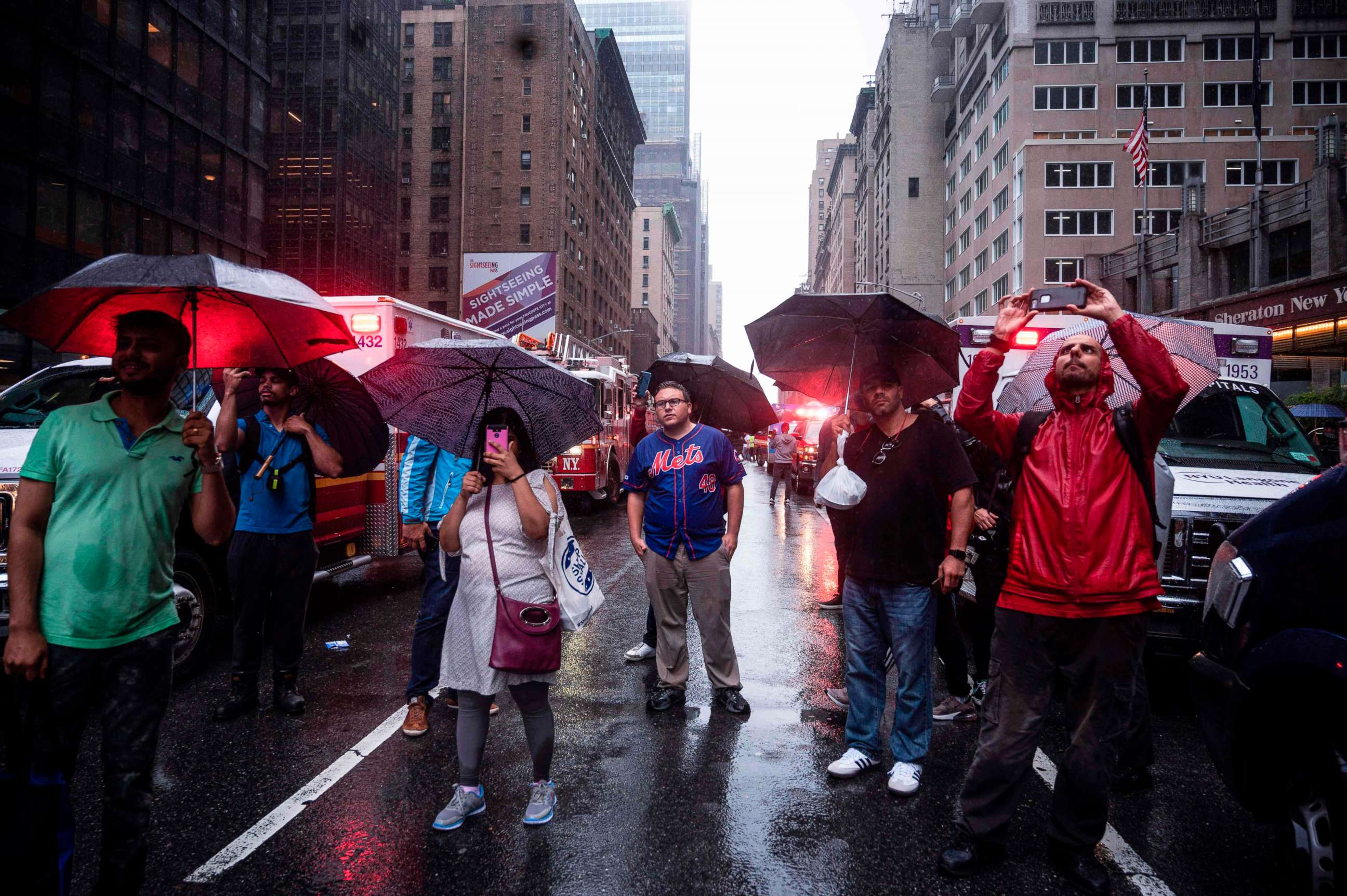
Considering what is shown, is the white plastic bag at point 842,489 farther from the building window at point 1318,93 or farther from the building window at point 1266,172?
the building window at point 1318,93

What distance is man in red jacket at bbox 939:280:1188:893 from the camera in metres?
3.21

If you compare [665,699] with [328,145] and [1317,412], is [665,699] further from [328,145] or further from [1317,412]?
[328,145]

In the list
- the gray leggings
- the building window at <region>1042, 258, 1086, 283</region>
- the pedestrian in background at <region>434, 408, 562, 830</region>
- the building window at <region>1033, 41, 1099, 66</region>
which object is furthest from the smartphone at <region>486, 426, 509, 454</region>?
the building window at <region>1033, 41, 1099, 66</region>

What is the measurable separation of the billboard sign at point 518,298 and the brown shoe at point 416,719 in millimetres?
19100

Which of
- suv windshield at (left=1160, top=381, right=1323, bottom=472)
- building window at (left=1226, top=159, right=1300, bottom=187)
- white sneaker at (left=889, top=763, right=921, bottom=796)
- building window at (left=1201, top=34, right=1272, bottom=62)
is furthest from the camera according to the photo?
building window at (left=1201, top=34, right=1272, bottom=62)

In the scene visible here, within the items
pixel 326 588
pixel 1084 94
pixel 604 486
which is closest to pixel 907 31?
pixel 1084 94

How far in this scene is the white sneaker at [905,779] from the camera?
4.04 meters

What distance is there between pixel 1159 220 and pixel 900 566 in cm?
5637

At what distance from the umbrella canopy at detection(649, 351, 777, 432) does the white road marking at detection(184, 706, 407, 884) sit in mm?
3748

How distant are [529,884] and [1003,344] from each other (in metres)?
2.86

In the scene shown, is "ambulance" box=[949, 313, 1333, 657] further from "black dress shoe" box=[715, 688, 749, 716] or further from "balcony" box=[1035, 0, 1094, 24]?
"balcony" box=[1035, 0, 1094, 24]

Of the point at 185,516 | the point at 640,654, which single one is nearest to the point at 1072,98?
the point at 640,654

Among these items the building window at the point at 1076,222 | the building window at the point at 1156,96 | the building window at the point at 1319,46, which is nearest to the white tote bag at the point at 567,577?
the building window at the point at 1076,222

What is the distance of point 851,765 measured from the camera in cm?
426
